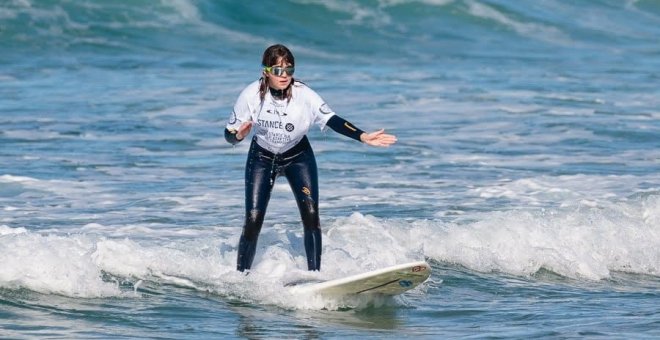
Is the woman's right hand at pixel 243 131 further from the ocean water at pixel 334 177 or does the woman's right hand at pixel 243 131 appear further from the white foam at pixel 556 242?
the white foam at pixel 556 242

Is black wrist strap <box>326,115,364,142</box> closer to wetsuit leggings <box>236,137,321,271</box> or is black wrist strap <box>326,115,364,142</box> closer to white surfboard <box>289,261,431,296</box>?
wetsuit leggings <box>236,137,321,271</box>

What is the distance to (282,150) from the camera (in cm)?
1006

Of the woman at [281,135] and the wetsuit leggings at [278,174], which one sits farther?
the wetsuit leggings at [278,174]

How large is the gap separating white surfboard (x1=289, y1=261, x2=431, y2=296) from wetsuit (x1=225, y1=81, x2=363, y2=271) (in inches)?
16.2

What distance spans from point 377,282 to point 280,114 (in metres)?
1.42

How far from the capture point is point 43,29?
2911 centimetres

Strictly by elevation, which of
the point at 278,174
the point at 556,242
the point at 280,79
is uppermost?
the point at 280,79

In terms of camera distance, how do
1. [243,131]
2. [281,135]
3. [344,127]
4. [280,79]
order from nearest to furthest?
[243,131]
[280,79]
[344,127]
[281,135]

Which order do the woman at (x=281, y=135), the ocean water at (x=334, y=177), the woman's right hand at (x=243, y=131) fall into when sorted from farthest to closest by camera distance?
the ocean water at (x=334, y=177) → the woman at (x=281, y=135) → the woman's right hand at (x=243, y=131)

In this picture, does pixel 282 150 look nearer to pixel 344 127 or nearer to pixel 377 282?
pixel 344 127

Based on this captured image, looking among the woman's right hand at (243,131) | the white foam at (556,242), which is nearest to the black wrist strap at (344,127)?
the woman's right hand at (243,131)

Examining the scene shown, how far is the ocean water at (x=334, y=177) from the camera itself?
9984 mm

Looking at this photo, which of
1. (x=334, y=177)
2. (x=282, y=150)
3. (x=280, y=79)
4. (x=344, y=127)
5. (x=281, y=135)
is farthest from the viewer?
(x=334, y=177)

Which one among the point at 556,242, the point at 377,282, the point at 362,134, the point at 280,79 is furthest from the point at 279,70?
the point at 556,242
